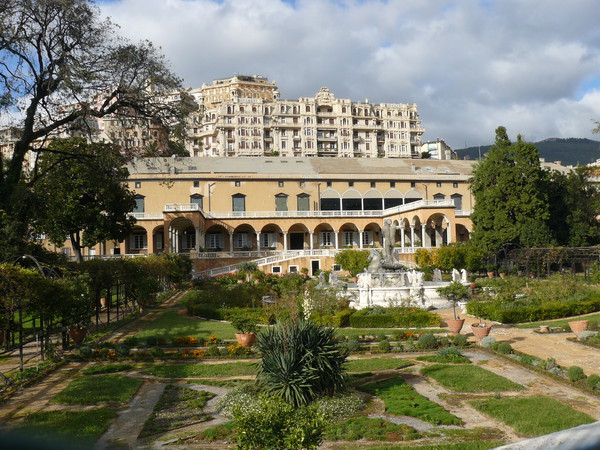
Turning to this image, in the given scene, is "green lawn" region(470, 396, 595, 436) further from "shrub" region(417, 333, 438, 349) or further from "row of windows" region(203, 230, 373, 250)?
"row of windows" region(203, 230, 373, 250)

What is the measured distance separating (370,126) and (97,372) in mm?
90539

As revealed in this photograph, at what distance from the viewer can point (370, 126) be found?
9994 centimetres

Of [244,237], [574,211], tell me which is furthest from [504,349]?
[244,237]

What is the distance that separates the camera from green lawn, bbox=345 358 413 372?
1409 centimetres

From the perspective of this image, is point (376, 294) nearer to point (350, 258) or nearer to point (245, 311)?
point (245, 311)

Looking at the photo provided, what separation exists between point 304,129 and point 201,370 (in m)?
84.0

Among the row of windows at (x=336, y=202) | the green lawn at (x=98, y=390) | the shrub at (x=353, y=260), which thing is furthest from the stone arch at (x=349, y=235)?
the green lawn at (x=98, y=390)

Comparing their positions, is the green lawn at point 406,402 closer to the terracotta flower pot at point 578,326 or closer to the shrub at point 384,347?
the shrub at point 384,347

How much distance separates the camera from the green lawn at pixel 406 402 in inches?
380

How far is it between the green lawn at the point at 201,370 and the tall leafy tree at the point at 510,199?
33732 millimetres

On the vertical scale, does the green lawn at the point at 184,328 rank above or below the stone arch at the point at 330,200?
below

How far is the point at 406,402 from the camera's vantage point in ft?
35.0

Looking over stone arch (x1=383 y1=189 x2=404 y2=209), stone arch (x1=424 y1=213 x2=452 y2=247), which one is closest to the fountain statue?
stone arch (x1=424 y1=213 x2=452 y2=247)

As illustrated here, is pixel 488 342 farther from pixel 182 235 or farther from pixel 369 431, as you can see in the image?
pixel 182 235
